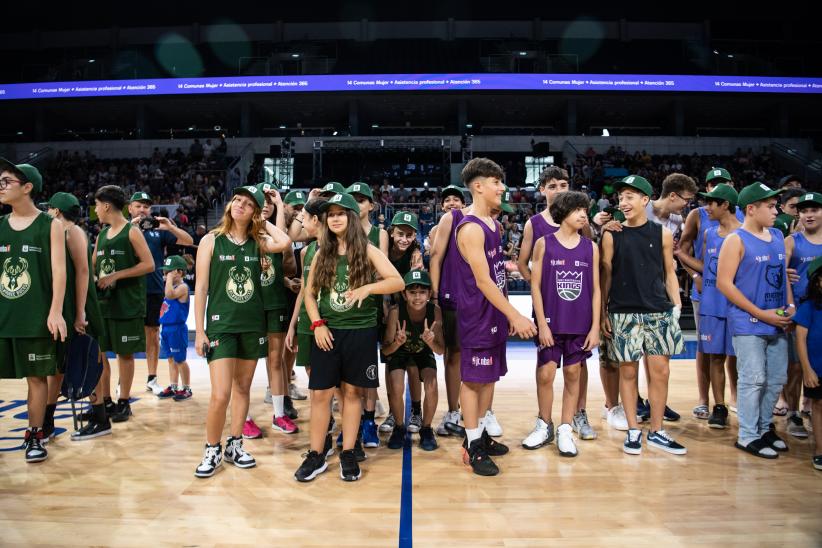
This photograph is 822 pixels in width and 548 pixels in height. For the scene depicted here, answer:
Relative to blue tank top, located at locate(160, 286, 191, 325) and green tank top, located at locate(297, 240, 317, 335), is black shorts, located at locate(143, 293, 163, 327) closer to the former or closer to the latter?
blue tank top, located at locate(160, 286, 191, 325)

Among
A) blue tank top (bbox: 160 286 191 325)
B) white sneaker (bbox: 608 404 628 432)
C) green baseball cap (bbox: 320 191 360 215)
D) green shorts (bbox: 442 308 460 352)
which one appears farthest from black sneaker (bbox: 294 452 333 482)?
blue tank top (bbox: 160 286 191 325)

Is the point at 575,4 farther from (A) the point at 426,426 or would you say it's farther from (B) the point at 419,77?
(A) the point at 426,426

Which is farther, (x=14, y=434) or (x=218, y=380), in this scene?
(x=14, y=434)

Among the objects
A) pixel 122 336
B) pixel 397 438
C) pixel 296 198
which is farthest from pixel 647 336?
pixel 122 336

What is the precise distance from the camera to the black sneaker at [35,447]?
12.2 feet

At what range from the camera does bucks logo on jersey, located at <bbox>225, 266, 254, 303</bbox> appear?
360 cm

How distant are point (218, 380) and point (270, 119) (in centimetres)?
2380

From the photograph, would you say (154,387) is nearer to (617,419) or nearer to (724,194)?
(617,419)

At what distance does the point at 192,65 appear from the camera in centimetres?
2450

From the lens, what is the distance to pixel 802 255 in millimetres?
4184

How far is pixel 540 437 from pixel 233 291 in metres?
2.46

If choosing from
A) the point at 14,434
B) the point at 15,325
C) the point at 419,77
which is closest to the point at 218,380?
the point at 15,325

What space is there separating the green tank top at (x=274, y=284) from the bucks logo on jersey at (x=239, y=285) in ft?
2.10

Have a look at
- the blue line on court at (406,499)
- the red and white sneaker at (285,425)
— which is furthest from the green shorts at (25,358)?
the blue line on court at (406,499)
